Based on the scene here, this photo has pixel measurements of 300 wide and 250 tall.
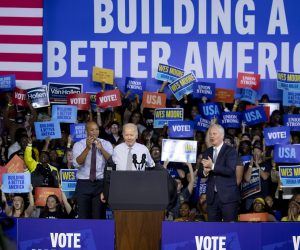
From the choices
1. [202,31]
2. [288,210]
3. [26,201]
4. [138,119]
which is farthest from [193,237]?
[202,31]

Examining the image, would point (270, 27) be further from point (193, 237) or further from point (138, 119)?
point (193, 237)

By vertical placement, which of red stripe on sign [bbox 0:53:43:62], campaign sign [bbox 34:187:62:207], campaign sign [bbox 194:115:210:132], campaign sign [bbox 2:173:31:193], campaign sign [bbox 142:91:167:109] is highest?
red stripe on sign [bbox 0:53:43:62]

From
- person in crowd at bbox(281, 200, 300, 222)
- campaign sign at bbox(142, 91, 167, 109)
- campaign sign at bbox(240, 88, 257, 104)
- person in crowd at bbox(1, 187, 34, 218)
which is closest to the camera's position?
person in crowd at bbox(281, 200, 300, 222)

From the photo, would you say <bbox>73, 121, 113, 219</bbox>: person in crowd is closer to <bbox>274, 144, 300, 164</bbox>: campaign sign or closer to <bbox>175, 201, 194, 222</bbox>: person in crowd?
<bbox>175, 201, 194, 222</bbox>: person in crowd

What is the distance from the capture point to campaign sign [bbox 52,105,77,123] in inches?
569

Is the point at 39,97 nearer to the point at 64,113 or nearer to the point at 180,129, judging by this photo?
the point at 64,113

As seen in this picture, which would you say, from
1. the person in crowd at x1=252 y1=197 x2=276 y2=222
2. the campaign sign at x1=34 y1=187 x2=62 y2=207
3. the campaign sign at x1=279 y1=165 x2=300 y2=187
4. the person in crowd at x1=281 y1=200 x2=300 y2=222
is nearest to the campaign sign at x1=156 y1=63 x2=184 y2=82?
the campaign sign at x1=279 y1=165 x2=300 y2=187

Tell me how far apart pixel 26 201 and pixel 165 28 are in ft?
15.5

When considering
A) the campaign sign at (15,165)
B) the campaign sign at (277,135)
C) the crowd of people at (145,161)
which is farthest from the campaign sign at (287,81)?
the campaign sign at (15,165)

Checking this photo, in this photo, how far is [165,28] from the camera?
16297 mm

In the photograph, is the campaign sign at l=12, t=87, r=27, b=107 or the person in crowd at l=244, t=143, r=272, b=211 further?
the campaign sign at l=12, t=87, r=27, b=107

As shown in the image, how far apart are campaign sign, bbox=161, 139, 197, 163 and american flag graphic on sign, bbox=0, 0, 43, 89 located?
11.6 ft

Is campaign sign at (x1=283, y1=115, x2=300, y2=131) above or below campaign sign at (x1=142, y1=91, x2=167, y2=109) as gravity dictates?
below

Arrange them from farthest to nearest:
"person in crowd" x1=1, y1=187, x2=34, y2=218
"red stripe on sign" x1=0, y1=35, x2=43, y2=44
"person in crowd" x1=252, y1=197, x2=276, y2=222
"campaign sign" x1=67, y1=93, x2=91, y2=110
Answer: "red stripe on sign" x1=0, y1=35, x2=43, y2=44 → "campaign sign" x1=67, y1=93, x2=91, y2=110 → "person in crowd" x1=252, y1=197, x2=276, y2=222 → "person in crowd" x1=1, y1=187, x2=34, y2=218
